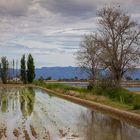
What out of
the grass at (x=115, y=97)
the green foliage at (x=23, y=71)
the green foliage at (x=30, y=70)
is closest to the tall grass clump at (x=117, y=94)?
the grass at (x=115, y=97)

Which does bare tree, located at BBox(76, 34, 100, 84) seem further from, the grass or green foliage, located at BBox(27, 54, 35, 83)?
green foliage, located at BBox(27, 54, 35, 83)

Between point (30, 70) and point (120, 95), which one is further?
point (30, 70)

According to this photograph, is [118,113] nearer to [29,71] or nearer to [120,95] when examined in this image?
[120,95]

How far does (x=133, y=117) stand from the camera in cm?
2067

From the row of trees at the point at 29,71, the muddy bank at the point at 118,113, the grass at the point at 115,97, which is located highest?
the row of trees at the point at 29,71

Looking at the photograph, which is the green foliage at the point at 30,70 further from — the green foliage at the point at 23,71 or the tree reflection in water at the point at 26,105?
the tree reflection in water at the point at 26,105

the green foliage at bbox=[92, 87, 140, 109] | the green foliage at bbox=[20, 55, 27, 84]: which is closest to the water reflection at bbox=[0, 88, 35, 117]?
the green foliage at bbox=[92, 87, 140, 109]

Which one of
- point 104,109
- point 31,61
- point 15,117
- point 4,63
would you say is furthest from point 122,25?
point 4,63

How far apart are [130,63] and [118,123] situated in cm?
1824

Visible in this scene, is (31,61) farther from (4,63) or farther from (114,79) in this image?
(114,79)

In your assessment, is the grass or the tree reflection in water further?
the grass

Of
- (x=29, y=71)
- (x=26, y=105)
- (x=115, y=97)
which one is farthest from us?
(x=29, y=71)

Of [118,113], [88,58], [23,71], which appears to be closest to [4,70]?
[23,71]

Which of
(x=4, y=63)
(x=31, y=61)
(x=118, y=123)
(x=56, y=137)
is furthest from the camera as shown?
(x=4, y=63)
